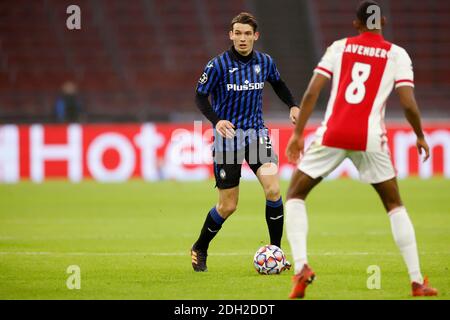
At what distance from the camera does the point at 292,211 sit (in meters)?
7.20

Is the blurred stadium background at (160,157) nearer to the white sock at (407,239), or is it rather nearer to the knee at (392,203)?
the white sock at (407,239)

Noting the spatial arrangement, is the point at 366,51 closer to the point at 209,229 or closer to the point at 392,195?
the point at 392,195

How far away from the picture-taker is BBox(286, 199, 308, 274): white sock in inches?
282

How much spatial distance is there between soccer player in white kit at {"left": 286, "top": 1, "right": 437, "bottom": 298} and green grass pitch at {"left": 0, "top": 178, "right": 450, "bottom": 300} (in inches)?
20.0

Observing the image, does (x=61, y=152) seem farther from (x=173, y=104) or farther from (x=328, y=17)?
(x=328, y=17)

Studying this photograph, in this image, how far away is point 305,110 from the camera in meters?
7.01

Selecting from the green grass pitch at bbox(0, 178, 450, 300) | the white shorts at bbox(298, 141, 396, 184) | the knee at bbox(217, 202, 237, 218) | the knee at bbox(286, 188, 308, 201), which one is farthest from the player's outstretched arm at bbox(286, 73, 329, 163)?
the knee at bbox(217, 202, 237, 218)

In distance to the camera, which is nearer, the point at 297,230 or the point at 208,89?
the point at 297,230

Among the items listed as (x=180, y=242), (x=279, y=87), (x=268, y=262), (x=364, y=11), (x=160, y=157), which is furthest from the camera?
(x=160, y=157)

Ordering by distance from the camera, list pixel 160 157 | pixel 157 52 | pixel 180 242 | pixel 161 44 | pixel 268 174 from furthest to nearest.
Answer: pixel 161 44 → pixel 157 52 → pixel 160 157 → pixel 180 242 → pixel 268 174

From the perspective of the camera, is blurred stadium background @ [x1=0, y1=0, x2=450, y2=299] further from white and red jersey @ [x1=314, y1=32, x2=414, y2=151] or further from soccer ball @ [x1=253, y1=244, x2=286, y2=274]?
white and red jersey @ [x1=314, y1=32, x2=414, y2=151]

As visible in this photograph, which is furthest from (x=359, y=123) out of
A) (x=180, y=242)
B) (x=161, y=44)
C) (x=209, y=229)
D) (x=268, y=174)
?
(x=161, y=44)

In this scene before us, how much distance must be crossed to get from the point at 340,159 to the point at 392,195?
0.48 m

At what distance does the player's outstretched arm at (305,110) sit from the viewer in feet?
22.9
